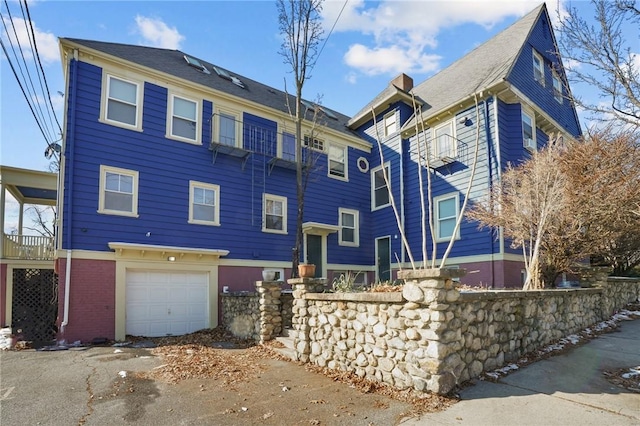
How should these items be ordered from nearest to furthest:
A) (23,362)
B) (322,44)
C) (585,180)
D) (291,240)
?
(23,362) < (585,180) < (322,44) < (291,240)

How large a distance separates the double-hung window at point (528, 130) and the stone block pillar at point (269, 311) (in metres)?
9.64

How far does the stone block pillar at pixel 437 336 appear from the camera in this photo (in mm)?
4582

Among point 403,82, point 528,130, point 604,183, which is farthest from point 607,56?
point 403,82

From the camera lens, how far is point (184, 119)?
12.0 meters

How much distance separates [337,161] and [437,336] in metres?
11.6

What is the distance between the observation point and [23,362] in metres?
7.24

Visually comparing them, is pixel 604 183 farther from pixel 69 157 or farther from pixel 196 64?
pixel 196 64

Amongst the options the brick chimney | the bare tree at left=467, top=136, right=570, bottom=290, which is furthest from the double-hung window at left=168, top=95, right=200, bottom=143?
the bare tree at left=467, top=136, right=570, bottom=290

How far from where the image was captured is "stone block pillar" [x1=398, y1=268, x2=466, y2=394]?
4.58m

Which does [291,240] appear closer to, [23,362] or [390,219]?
[390,219]

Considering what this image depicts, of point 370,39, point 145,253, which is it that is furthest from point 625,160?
point 145,253

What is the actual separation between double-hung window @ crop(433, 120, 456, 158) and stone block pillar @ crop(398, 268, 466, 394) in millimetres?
9218

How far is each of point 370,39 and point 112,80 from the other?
734 cm

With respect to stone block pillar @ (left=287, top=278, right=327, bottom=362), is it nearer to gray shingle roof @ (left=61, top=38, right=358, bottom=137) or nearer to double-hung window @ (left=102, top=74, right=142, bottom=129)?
double-hung window @ (left=102, top=74, right=142, bottom=129)
